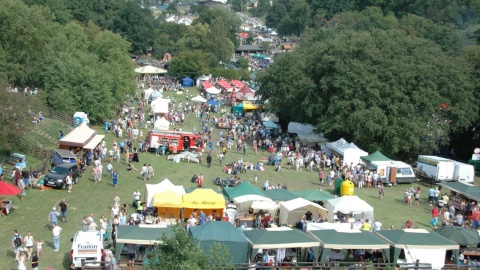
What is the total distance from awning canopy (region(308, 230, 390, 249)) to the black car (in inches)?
492

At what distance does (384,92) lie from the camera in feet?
141

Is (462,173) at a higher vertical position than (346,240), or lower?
lower

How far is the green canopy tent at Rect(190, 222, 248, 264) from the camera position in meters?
20.5

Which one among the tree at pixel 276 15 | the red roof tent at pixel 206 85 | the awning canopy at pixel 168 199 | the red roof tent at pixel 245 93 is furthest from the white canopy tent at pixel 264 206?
the tree at pixel 276 15

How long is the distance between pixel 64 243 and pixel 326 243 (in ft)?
30.2


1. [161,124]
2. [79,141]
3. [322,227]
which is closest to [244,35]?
[161,124]

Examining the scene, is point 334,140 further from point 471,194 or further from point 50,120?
point 50,120

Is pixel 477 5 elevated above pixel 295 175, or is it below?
above

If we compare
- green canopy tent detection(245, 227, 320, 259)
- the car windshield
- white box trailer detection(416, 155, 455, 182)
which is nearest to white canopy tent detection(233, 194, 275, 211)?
green canopy tent detection(245, 227, 320, 259)

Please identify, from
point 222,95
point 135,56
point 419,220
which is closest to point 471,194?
point 419,220

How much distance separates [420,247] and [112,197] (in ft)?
45.4

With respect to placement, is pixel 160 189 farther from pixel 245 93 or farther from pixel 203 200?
pixel 245 93

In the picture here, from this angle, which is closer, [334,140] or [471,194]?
[471,194]

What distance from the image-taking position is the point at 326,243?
70.6 feet
